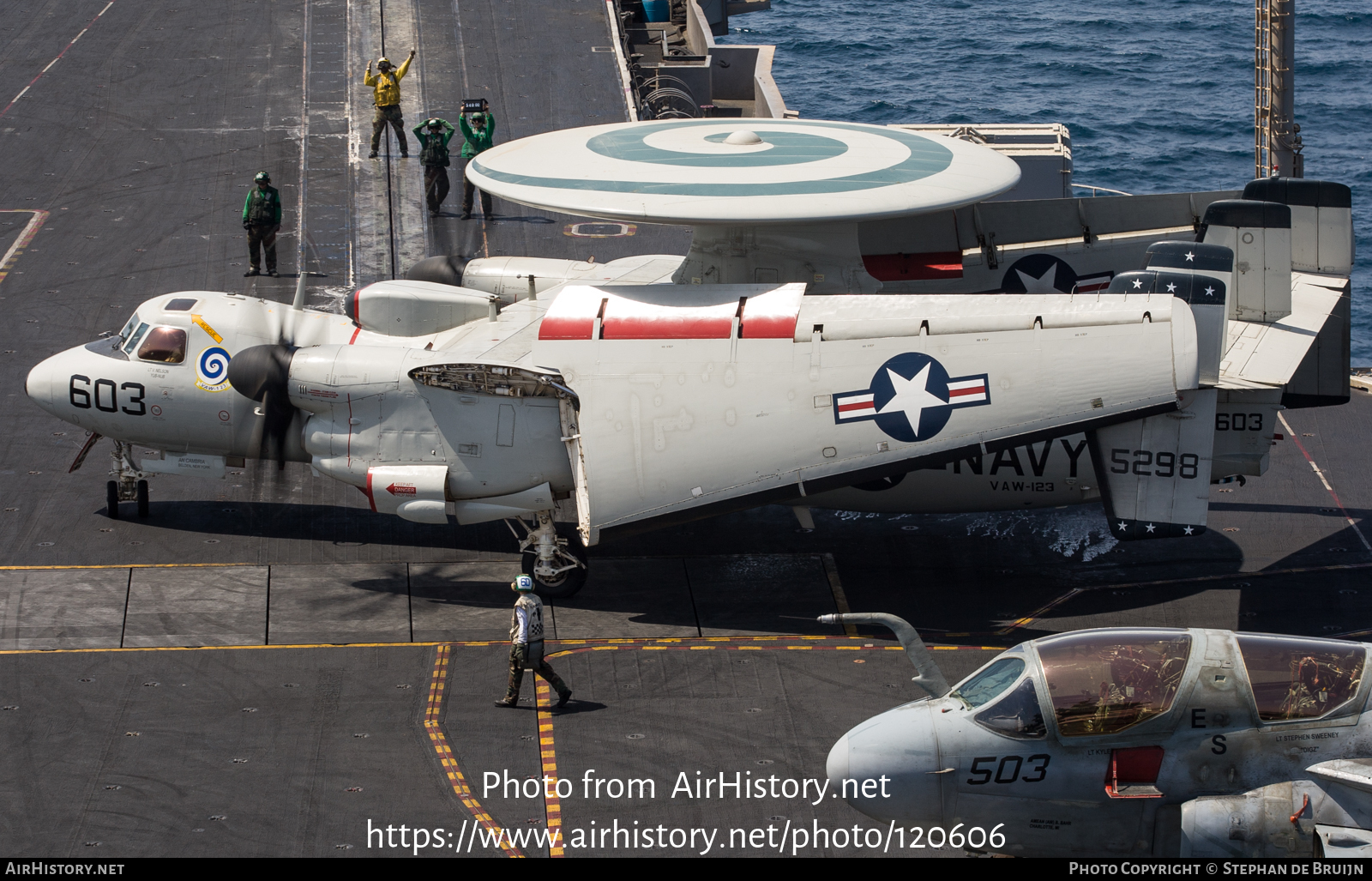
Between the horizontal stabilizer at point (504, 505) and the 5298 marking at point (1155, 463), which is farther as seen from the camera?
the horizontal stabilizer at point (504, 505)

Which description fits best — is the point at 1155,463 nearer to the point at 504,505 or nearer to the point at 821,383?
the point at 821,383

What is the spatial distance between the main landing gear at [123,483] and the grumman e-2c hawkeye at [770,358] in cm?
8

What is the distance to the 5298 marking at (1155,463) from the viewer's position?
2247 centimetres

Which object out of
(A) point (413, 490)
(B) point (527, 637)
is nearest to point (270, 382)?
(A) point (413, 490)

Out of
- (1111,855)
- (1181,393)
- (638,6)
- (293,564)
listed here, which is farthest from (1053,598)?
(638,6)

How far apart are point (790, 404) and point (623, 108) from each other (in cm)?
2177

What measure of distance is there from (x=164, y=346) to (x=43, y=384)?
A: 2604 mm

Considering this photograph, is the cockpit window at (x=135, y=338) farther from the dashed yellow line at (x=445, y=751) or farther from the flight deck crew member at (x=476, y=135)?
the flight deck crew member at (x=476, y=135)

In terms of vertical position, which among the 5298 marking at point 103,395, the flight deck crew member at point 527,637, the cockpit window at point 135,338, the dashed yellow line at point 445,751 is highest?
the cockpit window at point 135,338

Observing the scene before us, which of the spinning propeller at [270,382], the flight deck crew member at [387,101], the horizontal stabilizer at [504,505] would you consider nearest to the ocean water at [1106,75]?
the flight deck crew member at [387,101]

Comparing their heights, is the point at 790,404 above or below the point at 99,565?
above

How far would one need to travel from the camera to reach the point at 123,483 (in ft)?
89.7

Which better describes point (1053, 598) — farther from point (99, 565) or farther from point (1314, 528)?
point (99, 565)

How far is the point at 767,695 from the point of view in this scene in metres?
22.1
